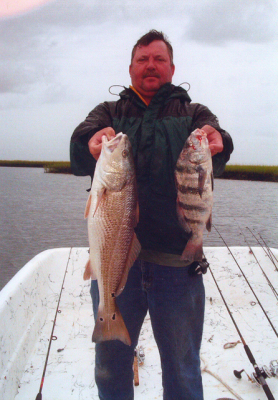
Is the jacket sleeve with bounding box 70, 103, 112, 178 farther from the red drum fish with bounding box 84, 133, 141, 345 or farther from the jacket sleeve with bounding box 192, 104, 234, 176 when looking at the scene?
the jacket sleeve with bounding box 192, 104, 234, 176

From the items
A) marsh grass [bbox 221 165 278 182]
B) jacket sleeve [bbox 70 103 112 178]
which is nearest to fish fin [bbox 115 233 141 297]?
jacket sleeve [bbox 70 103 112 178]

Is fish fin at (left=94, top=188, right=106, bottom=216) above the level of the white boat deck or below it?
above

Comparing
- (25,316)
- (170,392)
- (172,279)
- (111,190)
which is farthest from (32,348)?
(111,190)

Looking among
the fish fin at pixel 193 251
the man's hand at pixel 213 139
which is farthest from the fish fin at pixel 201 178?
the fish fin at pixel 193 251

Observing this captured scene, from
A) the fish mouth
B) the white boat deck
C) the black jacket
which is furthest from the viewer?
the white boat deck

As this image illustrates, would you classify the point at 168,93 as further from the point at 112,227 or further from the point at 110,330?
the point at 110,330

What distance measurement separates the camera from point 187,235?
245 centimetres

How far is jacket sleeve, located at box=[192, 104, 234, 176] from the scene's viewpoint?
2322mm

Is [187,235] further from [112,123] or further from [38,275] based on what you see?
[38,275]

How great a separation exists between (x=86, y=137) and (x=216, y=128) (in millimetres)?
911

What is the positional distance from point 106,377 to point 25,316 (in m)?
1.78

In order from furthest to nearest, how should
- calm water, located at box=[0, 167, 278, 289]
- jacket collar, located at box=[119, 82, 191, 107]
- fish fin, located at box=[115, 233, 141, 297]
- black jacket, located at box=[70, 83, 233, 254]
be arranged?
calm water, located at box=[0, 167, 278, 289]
jacket collar, located at box=[119, 82, 191, 107]
black jacket, located at box=[70, 83, 233, 254]
fish fin, located at box=[115, 233, 141, 297]

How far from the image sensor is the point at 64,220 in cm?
1512

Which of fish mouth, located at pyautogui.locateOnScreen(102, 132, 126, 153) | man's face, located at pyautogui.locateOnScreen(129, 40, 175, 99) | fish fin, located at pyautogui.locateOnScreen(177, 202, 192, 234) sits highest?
man's face, located at pyautogui.locateOnScreen(129, 40, 175, 99)
